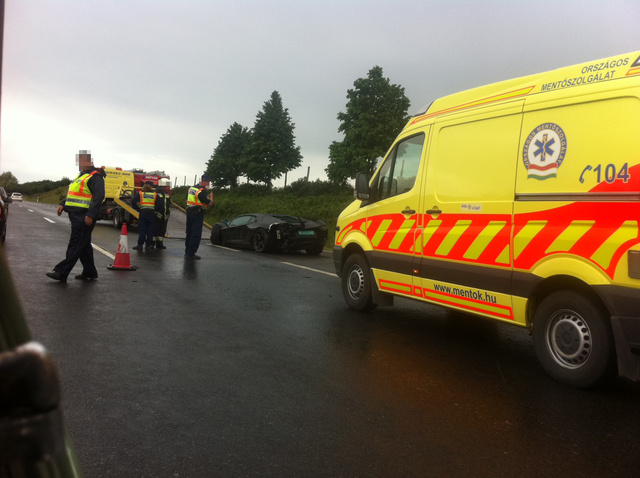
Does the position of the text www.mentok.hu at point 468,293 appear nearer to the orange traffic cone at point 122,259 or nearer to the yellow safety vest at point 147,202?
the orange traffic cone at point 122,259

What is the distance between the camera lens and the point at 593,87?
4.16 meters

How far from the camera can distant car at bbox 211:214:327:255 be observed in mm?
15156

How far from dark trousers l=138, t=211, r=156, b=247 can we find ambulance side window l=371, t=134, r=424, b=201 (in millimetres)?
8924

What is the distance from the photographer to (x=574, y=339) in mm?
4203

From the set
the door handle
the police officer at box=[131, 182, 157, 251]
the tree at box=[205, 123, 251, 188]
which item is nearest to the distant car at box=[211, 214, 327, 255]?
the police officer at box=[131, 182, 157, 251]

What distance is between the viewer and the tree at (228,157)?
6431 centimetres

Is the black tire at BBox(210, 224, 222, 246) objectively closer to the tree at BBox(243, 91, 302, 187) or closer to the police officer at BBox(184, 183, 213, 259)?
the police officer at BBox(184, 183, 213, 259)

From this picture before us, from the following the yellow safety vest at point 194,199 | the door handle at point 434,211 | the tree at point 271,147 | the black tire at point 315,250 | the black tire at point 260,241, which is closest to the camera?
the door handle at point 434,211

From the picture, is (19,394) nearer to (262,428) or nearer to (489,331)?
(262,428)

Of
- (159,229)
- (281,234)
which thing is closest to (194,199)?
(159,229)

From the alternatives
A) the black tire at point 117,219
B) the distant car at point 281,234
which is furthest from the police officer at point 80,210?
the black tire at point 117,219

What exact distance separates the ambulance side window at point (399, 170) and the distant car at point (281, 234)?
8.41m

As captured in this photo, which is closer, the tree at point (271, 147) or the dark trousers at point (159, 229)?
the dark trousers at point (159, 229)

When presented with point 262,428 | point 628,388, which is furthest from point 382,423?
point 628,388
